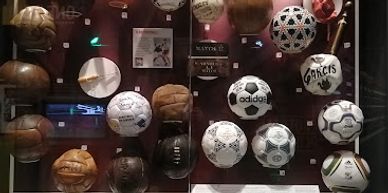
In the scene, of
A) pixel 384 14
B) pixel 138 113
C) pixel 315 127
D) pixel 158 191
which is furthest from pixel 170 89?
pixel 384 14

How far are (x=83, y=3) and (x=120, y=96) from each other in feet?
2.24

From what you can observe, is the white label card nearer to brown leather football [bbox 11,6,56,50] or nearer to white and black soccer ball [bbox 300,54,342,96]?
white and black soccer ball [bbox 300,54,342,96]

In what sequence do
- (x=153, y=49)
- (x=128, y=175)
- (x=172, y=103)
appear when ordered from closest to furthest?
(x=128, y=175), (x=172, y=103), (x=153, y=49)

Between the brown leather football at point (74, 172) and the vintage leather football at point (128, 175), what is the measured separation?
0.44ft

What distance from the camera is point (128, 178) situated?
3.18 metres

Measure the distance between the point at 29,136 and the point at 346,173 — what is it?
205 centimetres

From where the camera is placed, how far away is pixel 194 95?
11.9ft

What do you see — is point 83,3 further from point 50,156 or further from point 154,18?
point 50,156

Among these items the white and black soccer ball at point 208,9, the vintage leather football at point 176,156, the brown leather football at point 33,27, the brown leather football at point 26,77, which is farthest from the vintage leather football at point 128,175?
the white and black soccer ball at point 208,9

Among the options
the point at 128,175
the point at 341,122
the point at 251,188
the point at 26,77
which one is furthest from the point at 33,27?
the point at 341,122

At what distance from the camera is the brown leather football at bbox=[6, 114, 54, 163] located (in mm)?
3148

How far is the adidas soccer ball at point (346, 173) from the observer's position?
10.6ft

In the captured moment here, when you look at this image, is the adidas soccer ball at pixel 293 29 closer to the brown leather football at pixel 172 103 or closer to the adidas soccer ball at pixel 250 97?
the adidas soccer ball at pixel 250 97

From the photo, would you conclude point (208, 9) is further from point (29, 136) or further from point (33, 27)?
point (29, 136)
